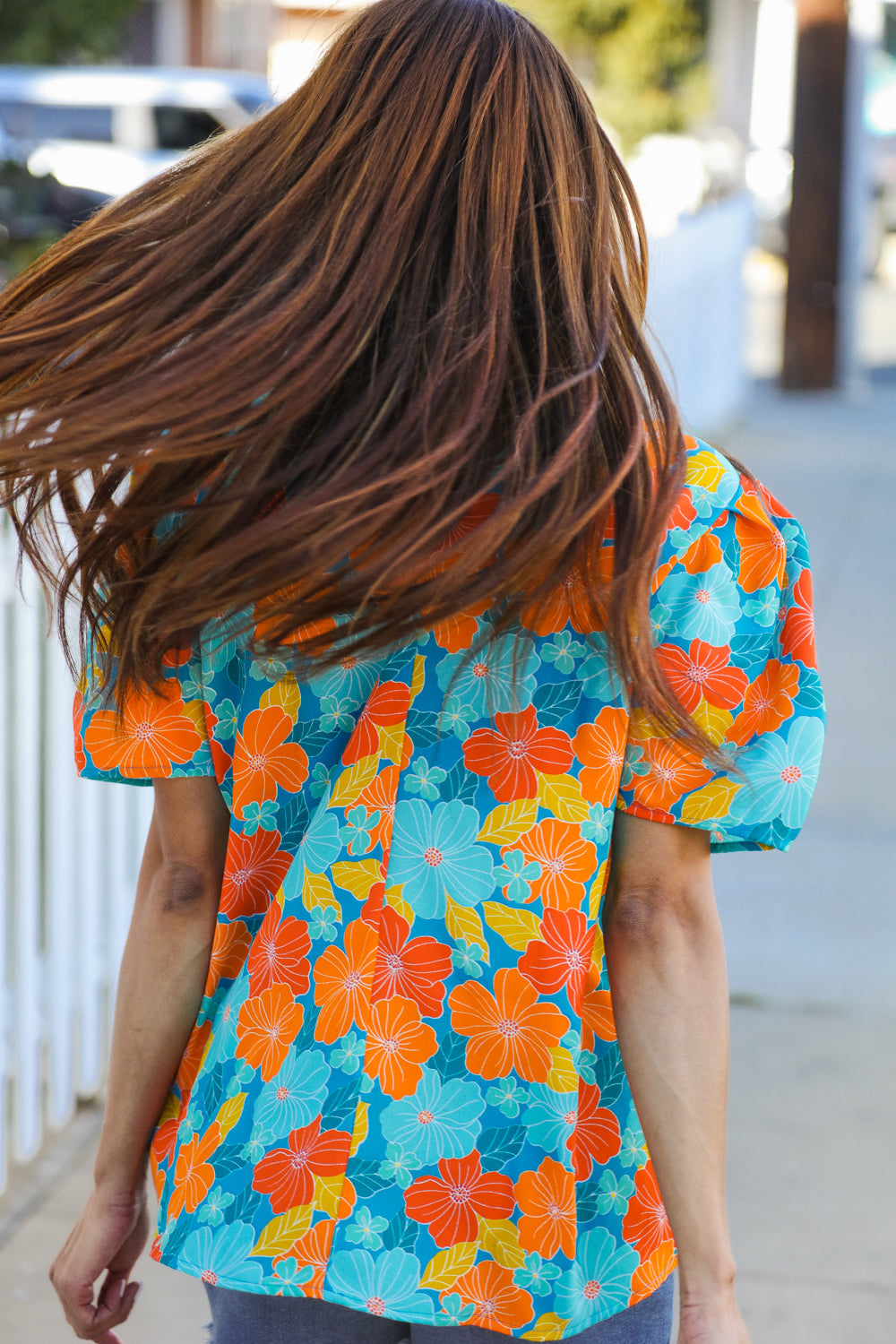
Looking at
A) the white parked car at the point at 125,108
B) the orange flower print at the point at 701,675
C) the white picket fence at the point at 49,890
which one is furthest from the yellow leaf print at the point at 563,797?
the white parked car at the point at 125,108

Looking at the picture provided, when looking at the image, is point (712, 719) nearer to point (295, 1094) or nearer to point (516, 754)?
point (516, 754)

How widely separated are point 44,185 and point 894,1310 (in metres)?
3.92

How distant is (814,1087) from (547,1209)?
2299 millimetres

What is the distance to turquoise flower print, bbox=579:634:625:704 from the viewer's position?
1182 mm

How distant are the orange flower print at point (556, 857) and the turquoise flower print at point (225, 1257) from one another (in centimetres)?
35

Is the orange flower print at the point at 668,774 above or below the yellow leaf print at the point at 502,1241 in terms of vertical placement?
above

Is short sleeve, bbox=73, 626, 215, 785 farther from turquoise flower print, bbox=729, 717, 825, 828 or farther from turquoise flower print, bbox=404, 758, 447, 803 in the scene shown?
turquoise flower print, bbox=729, 717, 825, 828

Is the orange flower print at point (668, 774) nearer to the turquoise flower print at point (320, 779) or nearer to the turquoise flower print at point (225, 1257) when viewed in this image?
the turquoise flower print at point (320, 779)

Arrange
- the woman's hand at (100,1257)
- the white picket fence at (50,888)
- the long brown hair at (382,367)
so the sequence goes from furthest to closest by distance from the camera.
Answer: the white picket fence at (50,888) < the woman's hand at (100,1257) < the long brown hair at (382,367)

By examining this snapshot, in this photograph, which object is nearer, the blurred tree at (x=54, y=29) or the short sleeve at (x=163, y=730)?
the short sleeve at (x=163, y=730)

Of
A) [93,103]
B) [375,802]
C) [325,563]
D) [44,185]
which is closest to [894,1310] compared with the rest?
[375,802]

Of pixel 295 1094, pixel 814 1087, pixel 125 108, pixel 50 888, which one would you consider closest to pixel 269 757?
pixel 295 1094

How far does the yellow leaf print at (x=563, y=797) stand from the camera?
118cm

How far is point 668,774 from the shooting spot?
1208mm
